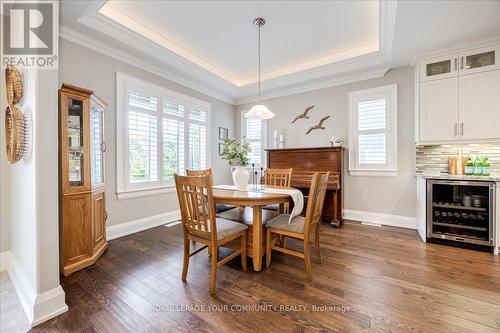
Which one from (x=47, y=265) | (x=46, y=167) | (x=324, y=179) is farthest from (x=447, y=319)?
(x=46, y=167)

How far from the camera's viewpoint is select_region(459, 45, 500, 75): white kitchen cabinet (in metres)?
2.79

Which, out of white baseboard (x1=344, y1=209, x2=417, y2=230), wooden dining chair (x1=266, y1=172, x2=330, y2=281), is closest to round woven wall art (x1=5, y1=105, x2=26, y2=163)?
wooden dining chair (x1=266, y1=172, x2=330, y2=281)

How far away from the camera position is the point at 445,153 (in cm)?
334

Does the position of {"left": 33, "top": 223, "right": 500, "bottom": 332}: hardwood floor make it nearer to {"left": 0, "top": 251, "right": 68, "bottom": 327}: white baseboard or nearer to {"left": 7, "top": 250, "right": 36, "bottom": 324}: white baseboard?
{"left": 0, "top": 251, "right": 68, "bottom": 327}: white baseboard

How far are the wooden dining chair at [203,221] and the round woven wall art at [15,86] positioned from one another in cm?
139

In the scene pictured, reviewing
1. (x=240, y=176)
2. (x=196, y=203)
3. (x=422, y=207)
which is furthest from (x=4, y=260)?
(x=422, y=207)

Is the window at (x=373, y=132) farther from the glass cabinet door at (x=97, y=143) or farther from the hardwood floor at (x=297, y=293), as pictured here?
the glass cabinet door at (x=97, y=143)

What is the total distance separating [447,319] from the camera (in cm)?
153

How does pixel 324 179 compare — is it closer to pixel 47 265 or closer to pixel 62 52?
→ pixel 47 265

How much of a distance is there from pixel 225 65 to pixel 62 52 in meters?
2.48

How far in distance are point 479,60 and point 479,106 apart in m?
0.61

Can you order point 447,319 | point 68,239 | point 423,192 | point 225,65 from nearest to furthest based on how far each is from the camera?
1. point 447,319
2. point 68,239
3. point 423,192
4. point 225,65

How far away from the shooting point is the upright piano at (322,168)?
3717mm

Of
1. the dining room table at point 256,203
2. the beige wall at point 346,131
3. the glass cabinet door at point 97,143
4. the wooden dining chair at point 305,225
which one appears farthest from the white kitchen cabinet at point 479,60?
the glass cabinet door at point 97,143
